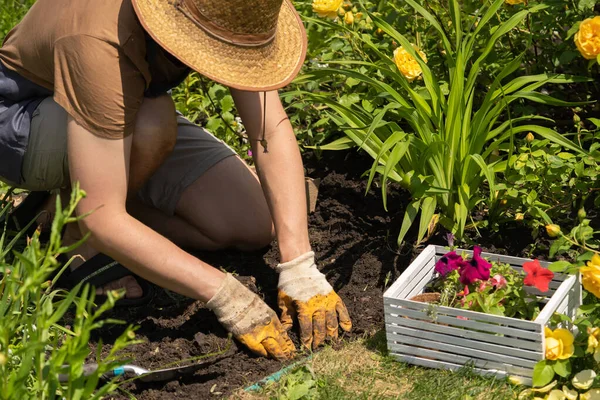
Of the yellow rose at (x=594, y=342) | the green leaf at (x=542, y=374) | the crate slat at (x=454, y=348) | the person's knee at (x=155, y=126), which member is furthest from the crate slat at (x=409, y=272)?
the person's knee at (x=155, y=126)

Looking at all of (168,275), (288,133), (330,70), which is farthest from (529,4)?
(168,275)

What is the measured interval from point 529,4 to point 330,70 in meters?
0.79

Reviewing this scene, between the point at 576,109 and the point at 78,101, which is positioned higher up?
the point at 78,101

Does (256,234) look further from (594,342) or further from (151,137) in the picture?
(594,342)

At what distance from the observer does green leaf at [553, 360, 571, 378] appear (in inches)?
86.1

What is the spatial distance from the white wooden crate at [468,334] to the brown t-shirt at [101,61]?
940mm

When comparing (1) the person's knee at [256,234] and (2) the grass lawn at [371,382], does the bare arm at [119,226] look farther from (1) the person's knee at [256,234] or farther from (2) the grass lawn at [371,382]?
(1) the person's knee at [256,234]

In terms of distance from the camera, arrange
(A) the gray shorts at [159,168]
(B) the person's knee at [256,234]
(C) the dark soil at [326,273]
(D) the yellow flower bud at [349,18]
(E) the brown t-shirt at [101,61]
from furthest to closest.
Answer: (D) the yellow flower bud at [349,18] → (B) the person's knee at [256,234] → (A) the gray shorts at [159,168] → (C) the dark soil at [326,273] → (E) the brown t-shirt at [101,61]

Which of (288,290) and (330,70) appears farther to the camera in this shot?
(330,70)

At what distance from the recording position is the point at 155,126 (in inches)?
107

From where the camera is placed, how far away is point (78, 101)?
242 centimetres

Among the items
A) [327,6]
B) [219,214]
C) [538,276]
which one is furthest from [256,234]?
[538,276]

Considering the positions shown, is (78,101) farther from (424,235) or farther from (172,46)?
(424,235)

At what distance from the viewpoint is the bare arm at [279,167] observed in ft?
8.98
